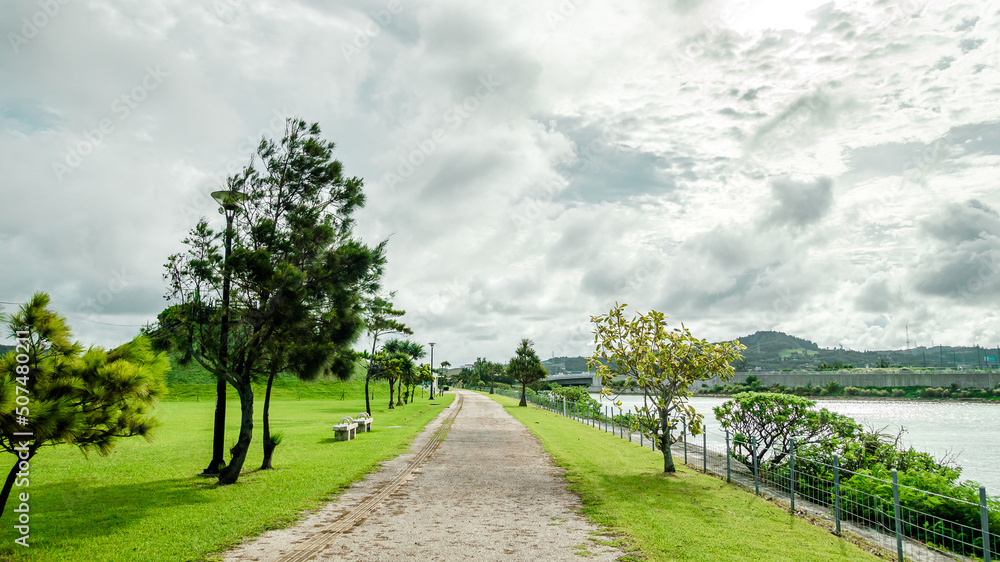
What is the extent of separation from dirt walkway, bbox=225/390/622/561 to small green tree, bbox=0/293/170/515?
2193mm

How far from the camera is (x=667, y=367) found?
42.2 feet

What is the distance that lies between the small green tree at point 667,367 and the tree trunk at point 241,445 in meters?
7.90

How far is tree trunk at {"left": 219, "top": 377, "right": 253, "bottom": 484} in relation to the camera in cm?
1091

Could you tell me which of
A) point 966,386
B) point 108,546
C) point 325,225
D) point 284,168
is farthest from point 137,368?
point 966,386

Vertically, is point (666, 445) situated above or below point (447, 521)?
above

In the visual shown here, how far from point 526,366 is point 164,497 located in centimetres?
4161

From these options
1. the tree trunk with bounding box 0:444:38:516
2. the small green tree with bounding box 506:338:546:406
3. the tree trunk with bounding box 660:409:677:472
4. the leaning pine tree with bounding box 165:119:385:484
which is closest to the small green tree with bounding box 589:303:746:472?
the tree trunk with bounding box 660:409:677:472

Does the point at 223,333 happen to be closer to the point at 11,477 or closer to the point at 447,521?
the point at 11,477

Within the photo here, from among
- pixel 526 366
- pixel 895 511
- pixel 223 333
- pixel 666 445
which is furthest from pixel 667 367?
pixel 526 366

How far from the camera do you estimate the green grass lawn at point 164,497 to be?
660cm

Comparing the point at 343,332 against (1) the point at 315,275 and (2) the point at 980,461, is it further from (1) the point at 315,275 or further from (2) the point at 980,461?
(2) the point at 980,461

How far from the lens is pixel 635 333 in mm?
13609

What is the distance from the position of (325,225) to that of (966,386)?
378 feet

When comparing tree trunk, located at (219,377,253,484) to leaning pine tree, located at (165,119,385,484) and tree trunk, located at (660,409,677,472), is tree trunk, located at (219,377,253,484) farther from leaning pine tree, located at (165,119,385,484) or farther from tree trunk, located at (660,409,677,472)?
tree trunk, located at (660,409,677,472)
